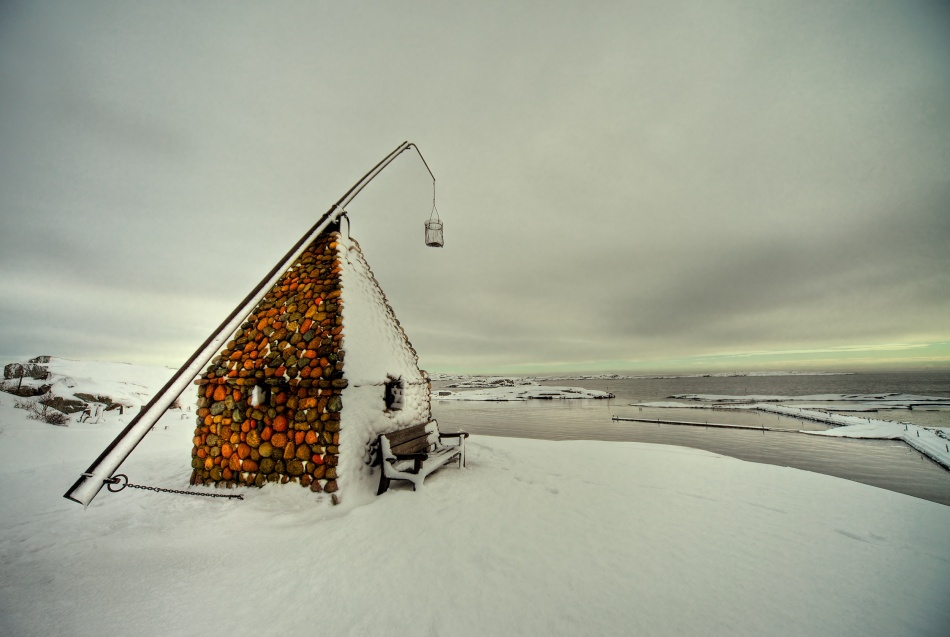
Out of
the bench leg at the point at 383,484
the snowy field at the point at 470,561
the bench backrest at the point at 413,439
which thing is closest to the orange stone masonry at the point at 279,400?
the snowy field at the point at 470,561

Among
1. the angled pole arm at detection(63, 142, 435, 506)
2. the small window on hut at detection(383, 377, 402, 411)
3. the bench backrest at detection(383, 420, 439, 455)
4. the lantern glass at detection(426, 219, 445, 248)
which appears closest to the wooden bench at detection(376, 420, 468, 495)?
the bench backrest at detection(383, 420, 439, 455)

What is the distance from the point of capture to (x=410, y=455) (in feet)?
21.1

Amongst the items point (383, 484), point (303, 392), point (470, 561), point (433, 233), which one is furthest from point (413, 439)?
point (433, 233)

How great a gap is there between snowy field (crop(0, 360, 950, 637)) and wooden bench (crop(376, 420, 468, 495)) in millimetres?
300

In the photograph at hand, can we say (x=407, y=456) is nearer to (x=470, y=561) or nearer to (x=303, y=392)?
(x=303, y=392)

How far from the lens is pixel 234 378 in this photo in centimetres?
575

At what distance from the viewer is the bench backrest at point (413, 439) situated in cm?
626

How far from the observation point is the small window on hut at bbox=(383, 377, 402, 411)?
6.76 metres

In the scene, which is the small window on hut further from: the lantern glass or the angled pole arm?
the angled pole arm

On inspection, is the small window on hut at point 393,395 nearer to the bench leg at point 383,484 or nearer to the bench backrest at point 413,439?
the bench backrest at point 413,439

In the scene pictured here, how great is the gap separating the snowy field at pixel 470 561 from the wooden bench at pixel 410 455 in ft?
0.98

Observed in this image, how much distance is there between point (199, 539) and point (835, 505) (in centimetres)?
1009

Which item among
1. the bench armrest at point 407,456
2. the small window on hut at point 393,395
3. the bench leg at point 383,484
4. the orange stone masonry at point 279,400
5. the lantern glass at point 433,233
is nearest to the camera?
the orange stone masonry at point 279,400

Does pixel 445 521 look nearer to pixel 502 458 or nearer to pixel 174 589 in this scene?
pixel 174 589
